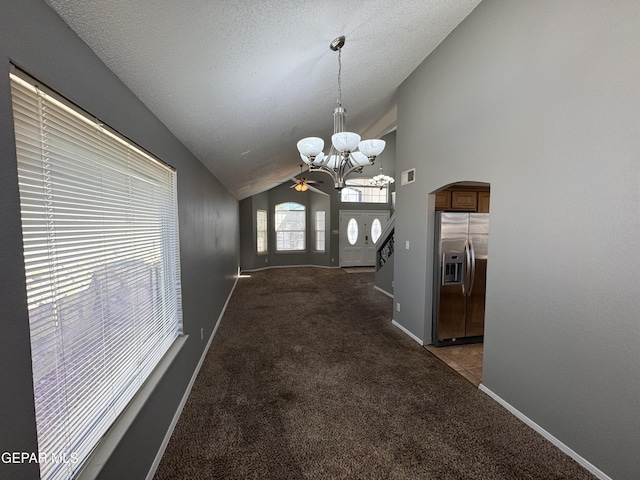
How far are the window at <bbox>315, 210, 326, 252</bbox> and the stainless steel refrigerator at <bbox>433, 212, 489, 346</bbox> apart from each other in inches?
251

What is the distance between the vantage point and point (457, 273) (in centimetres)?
338

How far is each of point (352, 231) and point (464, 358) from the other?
676cm

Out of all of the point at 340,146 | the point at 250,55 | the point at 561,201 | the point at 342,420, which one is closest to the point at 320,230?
the point at 340,146

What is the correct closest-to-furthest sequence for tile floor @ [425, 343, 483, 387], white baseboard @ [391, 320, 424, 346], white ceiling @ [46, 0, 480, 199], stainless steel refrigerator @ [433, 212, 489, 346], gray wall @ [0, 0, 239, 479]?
gray wall @ [0, 0, 239, 479] < white ceiling @ [46, 0, 480, 199] < tile floor @ [425, 343, 483, 387] < stainless steel refrigerator @ [433, 212, 489, 346] < white baseboard @ [391, 320, 424, 346]

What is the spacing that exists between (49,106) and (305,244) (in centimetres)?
888

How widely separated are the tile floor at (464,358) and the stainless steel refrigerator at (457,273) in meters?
0.11

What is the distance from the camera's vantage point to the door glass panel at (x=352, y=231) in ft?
31.4

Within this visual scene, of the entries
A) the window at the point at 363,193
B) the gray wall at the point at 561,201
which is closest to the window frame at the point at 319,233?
the window at the point at 363,193

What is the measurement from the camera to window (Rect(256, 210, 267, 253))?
8.91 meters

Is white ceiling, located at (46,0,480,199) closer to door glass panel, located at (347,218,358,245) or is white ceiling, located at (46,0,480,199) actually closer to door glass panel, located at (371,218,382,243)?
door glass panel, located at (347,218,358,245)

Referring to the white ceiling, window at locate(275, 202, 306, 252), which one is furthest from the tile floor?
window at locate(275, 202, 306, 252)

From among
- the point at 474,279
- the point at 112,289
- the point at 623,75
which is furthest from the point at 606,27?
the point at 112,289

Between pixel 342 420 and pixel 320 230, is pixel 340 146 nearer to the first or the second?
pixel 342 420

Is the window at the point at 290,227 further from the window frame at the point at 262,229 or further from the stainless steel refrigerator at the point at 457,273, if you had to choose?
the stainless steel refrigerator at the point at 457,273
